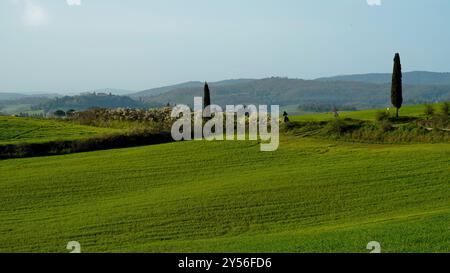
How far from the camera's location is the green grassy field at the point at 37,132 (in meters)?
49.9

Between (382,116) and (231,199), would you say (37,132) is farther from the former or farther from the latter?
(382,116)

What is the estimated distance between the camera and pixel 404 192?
29.4m

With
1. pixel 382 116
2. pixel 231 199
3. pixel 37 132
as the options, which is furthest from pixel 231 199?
pixel 382 116

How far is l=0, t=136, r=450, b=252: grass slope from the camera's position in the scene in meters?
19.1

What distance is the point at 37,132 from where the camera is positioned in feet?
177

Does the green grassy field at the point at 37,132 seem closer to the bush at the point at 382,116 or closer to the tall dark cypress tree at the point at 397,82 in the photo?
the bush at the point at 382,116

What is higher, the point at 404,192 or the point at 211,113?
the point at 211,113

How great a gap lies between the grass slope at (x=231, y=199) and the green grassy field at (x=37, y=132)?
236 inches

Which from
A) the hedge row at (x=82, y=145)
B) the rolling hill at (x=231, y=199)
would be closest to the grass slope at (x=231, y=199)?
the rolling hill at (x=231, y=199)

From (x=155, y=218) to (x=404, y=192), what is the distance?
12.5m

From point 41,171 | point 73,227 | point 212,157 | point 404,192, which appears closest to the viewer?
point 73,227

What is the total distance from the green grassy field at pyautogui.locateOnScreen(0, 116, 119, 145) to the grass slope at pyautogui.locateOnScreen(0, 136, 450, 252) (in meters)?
6.00
